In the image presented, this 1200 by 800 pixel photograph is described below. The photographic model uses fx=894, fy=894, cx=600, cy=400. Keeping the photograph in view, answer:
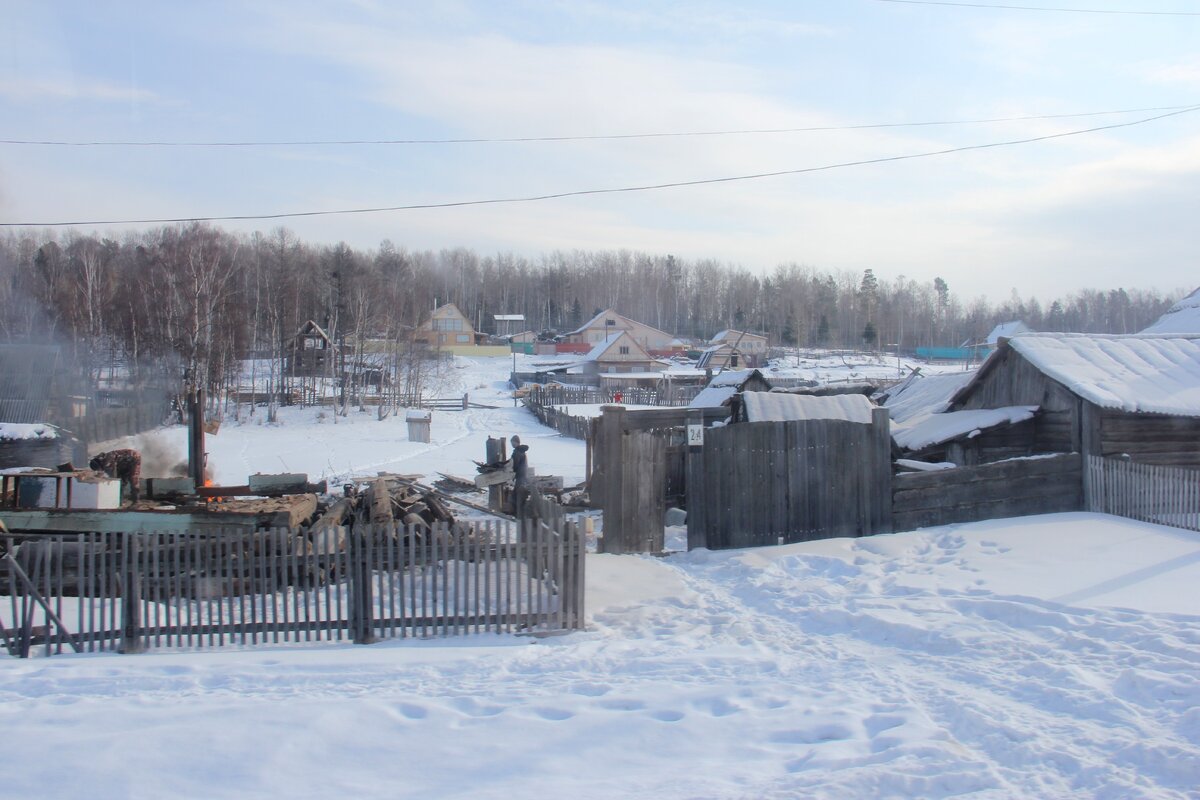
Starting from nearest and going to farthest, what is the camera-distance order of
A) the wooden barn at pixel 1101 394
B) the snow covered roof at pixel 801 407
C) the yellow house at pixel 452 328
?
1. the wooden barn at pixel 1101 394
2. the snow covered roof at pixel 801 407
3. the yellow house at pixel 452 328

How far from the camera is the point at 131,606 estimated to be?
8477 mm

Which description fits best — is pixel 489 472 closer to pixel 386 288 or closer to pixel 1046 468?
pixel 1046 468

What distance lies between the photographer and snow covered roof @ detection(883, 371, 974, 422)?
2392cm

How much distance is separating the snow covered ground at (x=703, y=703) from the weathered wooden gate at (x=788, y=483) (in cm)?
215

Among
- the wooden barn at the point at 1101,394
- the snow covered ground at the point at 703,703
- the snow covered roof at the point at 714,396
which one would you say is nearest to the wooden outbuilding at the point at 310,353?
the snow covered roof at the point at 714,396

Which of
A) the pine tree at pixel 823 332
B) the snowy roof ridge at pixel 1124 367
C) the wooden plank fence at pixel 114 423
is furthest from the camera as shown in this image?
the pine tree at pixel 823 332

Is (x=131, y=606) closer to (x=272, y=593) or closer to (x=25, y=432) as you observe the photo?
(x=272, y=593)

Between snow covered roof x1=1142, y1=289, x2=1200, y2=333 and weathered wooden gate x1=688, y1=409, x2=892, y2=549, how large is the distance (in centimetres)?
2326

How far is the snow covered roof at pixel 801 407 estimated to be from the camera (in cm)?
1738

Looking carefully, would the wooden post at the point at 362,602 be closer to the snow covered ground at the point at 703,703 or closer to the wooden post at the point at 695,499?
the snow covered ground at the point at 703,703

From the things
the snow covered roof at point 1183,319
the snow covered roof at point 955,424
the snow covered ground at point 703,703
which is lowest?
the snow covered ground at point 703,703

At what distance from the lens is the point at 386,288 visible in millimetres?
75000

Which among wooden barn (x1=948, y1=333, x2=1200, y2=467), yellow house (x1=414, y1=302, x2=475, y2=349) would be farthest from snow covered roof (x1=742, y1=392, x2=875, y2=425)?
yellow house (x1=414, y1=302, x2=475, y2=349)

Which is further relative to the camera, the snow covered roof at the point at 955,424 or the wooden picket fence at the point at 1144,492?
the snow covered roof at the point at 955,424
